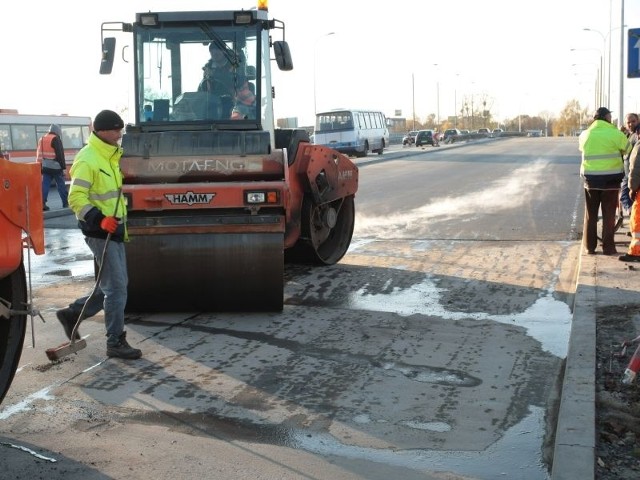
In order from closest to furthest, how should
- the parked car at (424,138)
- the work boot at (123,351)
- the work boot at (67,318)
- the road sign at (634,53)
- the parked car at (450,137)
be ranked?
the work boot at (123,351) < the work boot at (67,318) < the road sign at (634,53) < the parked car at (424,138) < the parked car at (450,137)

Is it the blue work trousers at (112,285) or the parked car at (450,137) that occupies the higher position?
the parked car at (450,137)

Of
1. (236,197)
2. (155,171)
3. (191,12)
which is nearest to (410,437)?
(236,197)

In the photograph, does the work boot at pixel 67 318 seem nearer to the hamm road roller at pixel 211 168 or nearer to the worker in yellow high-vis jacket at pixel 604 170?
the hamm road roller at pixel 211 168

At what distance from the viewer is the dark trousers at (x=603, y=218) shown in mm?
10555

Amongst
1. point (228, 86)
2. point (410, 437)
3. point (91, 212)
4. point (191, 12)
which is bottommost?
point (410, 437)

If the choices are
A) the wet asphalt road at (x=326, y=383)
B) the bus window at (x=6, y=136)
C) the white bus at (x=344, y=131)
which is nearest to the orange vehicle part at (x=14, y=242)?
the wet asphalt road at (x=326, y=383)

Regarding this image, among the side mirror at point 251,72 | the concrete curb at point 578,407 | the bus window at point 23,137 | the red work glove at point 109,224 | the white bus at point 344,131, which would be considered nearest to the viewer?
the concrete curb at point 578,407

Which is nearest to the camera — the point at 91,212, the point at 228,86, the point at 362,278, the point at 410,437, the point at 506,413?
the point at 410,437

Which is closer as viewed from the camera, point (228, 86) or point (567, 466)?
point (567, 466)

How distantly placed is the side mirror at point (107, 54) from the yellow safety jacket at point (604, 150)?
18.1ft

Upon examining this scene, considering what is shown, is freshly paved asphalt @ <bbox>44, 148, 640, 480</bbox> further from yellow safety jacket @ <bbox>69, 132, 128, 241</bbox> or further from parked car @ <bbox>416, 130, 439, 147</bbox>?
parked car @ <bbox>416, 130, 439, 147</bbox>

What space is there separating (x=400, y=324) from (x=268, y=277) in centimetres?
122

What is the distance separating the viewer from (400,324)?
7.62 m

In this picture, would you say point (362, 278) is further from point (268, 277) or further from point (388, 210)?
point (388, 210)
